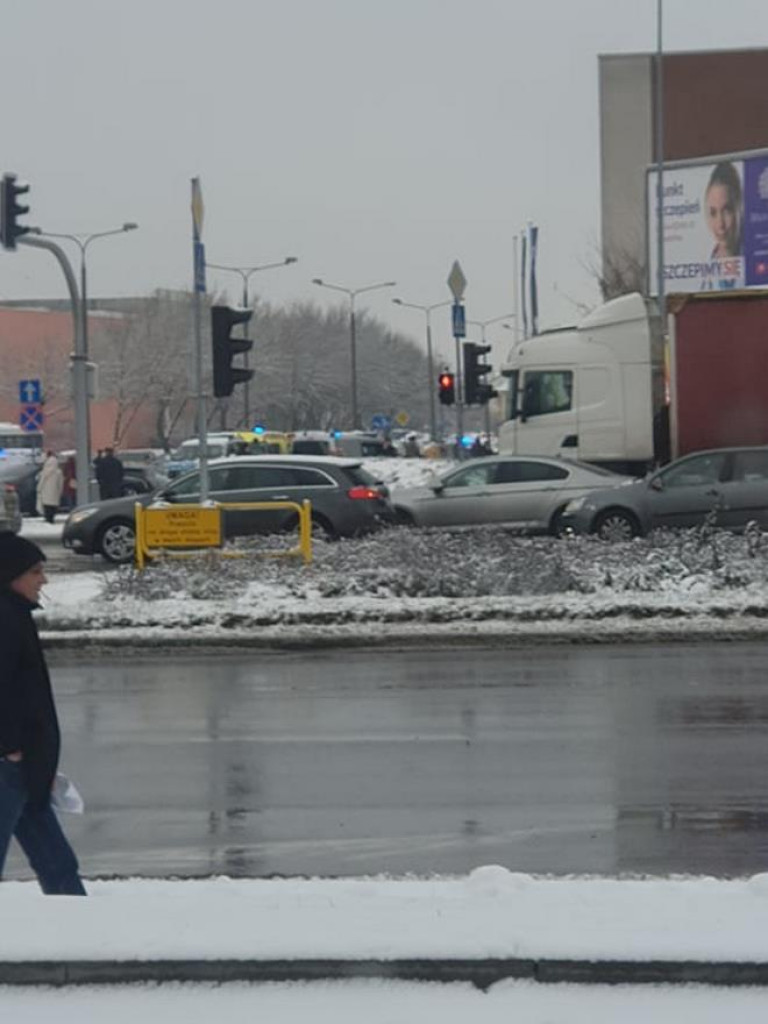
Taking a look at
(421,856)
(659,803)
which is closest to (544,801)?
(659,803)

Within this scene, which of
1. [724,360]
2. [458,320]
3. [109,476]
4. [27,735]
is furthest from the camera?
[458,320]

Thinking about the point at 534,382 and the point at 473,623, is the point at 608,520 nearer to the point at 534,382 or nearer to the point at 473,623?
the point at 534,382

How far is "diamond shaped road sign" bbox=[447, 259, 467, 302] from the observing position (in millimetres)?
45812

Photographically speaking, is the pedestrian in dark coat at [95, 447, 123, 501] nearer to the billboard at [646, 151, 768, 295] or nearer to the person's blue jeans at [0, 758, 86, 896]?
the billboard at [646, 151, 768, 295]

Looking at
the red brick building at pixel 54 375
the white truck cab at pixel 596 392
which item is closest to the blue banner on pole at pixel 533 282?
the white truck cab at pixel 596 392

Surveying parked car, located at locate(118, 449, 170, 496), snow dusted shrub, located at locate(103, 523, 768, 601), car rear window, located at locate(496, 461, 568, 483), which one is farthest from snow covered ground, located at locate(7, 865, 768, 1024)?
parked car, located at locate(118, 449, 170, 496)

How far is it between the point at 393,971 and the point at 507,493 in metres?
21.3

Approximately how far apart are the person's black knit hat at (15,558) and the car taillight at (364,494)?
18.4 meters

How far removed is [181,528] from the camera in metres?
20.1

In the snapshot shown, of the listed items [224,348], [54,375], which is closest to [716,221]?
[224,348]

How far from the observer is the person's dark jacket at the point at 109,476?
120 feet

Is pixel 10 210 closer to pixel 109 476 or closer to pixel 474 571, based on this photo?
pixel 109 476

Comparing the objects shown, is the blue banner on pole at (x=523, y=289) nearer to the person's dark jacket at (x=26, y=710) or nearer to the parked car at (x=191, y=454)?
the parked car at (x=191, y=454)

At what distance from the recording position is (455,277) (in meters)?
45.8
